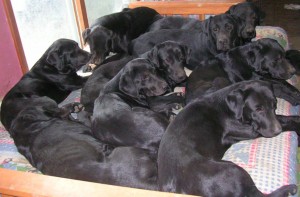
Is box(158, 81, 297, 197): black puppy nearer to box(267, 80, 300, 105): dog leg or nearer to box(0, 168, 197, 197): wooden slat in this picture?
box(0, 168, 197, 197): wooden slat

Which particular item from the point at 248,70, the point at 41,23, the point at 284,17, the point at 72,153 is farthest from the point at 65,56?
the point at 284,17

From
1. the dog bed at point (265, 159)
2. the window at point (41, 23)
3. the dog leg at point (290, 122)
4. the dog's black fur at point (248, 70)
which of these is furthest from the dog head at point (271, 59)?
the window at point (41, 23)

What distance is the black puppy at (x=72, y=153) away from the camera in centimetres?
198

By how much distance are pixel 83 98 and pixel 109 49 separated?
1.15 m

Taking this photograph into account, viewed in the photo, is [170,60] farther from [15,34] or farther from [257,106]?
[15,34]

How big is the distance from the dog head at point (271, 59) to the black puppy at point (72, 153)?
1398mm

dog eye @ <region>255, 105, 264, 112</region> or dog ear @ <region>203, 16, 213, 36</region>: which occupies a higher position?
dog ear @ <region>203, 16, 213, 36</region>

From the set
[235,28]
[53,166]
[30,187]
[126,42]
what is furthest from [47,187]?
[126,42]

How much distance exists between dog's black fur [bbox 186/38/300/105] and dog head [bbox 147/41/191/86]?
131mm

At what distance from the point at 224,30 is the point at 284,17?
4.57 m

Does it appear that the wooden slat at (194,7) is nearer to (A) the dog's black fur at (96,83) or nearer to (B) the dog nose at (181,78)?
(A) the dog's black fur at (96,83)

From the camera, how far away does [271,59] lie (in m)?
2.86

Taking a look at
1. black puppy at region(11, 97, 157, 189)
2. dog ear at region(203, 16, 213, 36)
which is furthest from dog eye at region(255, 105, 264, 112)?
dog ear at region(203, 16, 213, 36)

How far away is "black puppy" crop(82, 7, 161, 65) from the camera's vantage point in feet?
13.4
